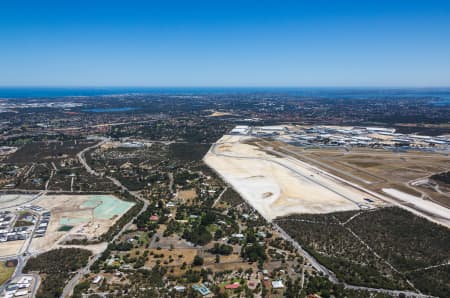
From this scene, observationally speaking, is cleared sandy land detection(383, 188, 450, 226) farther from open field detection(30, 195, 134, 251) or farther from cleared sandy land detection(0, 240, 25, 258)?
cleared sandy land detection(0, 240, 25, 258)

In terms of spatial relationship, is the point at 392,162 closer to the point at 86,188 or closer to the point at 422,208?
the point at 422,208

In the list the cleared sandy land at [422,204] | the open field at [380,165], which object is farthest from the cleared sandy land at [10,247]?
the open field at [380,165]

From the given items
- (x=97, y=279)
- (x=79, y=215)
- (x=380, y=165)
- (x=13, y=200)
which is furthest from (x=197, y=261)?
(x=380, y=165)

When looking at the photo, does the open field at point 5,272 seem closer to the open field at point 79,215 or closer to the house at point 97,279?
the open field at point 79,215

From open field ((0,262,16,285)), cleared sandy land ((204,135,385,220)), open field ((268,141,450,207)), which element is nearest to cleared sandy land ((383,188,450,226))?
open field ((268,141,450,207))

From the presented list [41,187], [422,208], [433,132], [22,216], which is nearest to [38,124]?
[41,187]
